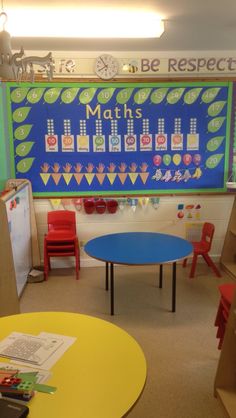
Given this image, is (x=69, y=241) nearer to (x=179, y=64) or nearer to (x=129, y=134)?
(x=129, y=134)

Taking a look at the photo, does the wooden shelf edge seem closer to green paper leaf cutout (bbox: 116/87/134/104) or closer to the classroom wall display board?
the classroom wall display board

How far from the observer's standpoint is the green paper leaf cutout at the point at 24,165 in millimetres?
4551

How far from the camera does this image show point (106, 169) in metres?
4.65

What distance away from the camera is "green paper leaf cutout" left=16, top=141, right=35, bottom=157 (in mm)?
4510

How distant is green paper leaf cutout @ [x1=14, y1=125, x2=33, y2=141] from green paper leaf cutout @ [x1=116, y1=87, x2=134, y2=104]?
1122mm

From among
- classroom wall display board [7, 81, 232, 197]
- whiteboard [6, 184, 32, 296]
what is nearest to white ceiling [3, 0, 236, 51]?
classroom wall display board [7, 81, 232, 197]

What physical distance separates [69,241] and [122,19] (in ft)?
7.82

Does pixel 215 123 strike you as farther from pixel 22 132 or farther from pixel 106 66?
pixel 22 132

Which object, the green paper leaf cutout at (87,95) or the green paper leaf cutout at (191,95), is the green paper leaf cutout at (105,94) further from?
the green paper leaf cutout at (191,95)

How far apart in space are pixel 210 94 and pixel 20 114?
91.1 inches

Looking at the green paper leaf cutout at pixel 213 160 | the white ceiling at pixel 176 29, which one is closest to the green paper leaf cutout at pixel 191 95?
the white ceiling at pixel 176 29

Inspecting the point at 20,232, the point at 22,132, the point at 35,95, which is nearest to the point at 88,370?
the point at 20,232

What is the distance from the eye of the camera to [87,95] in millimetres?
4461

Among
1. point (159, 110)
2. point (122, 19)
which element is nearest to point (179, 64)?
point (159, 110)
